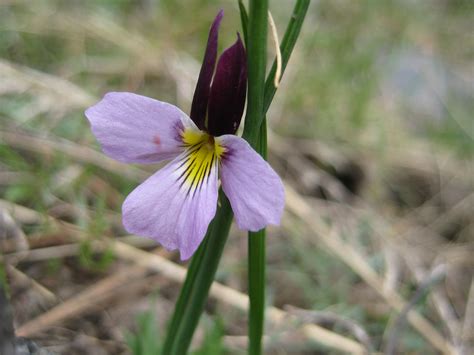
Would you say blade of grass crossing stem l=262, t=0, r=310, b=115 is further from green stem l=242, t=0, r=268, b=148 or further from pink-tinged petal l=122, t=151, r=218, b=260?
pink-tinged petal l=122, t=151, r=218, b=260

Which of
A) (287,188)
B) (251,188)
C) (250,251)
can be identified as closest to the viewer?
(251,188)

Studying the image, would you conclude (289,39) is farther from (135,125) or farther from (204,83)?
(135,125)

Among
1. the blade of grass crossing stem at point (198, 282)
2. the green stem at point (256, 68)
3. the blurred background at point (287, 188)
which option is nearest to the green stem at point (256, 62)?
the green stem at point (256, 68)

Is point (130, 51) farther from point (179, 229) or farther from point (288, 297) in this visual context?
point (179, 229)

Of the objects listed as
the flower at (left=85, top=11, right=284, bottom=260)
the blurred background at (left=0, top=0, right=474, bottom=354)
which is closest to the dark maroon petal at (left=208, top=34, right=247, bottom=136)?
the flower at (left=85, top=11, right=284, bottom=260)

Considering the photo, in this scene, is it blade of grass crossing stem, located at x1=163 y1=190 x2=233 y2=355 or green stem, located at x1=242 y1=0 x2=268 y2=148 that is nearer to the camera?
green stem, located at x1=242 y1=0 x2=268 y2=148

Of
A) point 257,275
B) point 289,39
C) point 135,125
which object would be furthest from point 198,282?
point 289,39

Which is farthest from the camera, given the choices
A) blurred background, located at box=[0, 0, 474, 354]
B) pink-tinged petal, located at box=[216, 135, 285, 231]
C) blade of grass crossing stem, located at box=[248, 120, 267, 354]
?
blurred background, located at box=[0, 0, 474, 354]
